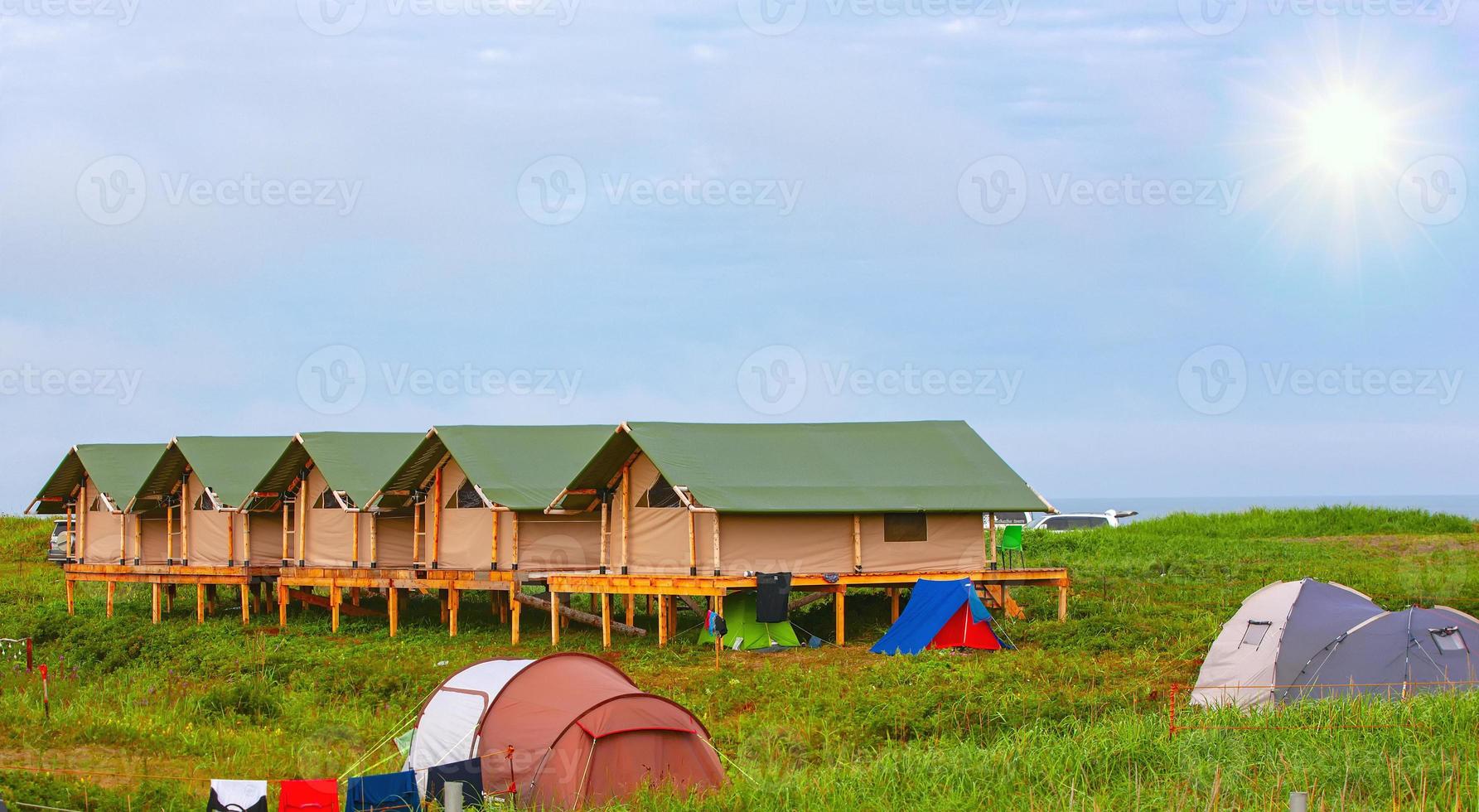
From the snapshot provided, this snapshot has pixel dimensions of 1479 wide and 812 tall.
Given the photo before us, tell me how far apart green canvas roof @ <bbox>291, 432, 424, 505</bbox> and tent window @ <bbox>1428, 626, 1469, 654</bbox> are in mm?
19894

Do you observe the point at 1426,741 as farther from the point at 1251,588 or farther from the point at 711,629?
the point at 1251,588

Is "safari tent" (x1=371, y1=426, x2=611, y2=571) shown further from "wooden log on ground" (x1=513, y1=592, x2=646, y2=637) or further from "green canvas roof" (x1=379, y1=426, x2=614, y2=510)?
"wooden log on ground" (x1=513, y1=592, x2=646, y2=637)

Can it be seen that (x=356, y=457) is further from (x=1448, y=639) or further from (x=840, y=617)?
(x=1448, y=639)

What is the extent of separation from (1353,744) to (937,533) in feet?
47.6

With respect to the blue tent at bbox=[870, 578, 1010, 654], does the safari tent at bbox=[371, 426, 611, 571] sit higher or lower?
higher

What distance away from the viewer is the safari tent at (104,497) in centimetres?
3534

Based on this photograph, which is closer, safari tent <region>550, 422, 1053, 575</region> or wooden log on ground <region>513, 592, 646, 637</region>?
safari tent <region>550, 422, 1053, 575</region>

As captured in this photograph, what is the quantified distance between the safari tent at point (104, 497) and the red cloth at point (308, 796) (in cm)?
2551

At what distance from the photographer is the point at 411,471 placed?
3011 cm

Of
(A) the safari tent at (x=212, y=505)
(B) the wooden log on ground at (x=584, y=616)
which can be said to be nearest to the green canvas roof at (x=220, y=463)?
(A) the safari tent at (x=212, y=505)

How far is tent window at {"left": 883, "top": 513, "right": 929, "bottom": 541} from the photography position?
27031 mm

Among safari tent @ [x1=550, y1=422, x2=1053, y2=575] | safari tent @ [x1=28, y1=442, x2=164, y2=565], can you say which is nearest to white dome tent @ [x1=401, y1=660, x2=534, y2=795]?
safari tent @ [x1=550, y1=422, x2=1053, y2=575]

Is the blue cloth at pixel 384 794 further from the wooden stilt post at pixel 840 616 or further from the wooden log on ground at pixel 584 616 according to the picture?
the wooden log on ground at pixel 584 616

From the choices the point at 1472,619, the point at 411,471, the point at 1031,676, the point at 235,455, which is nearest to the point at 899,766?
the point at 1031,676
